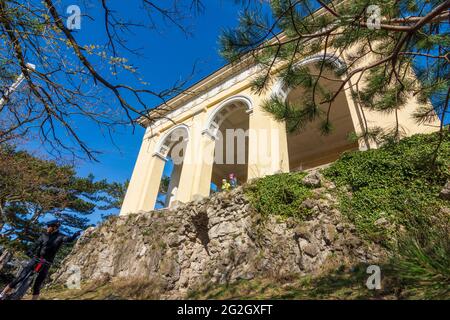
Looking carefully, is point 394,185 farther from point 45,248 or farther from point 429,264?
point 45,248

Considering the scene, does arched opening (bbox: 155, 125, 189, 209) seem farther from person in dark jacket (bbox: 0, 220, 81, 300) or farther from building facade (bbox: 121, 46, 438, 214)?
person in dark jacket (bbox: 0, 220, 81, 300)

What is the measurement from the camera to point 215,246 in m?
5.42

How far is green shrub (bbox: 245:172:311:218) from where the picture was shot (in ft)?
15.3

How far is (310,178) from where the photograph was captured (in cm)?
479

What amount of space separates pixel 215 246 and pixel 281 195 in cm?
199

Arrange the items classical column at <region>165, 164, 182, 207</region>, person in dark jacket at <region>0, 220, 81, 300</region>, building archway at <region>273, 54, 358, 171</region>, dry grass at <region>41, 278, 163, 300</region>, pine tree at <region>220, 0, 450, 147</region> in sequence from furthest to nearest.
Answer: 1. classical column at <region>165, 164, 182, 207</region>
2. building archway at <region>273, 54, 358, 171</region>
3. dry grass at <region>41, 278, 163, 300</region>
4. person in dark jacket at <region>0, 220, 81, 300</region>
5. pine tree at <region>220, 0, 450, 147</region>

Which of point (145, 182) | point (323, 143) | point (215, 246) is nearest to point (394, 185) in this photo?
point (215, 246)

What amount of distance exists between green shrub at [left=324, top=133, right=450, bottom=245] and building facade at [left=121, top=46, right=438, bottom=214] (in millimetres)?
2494

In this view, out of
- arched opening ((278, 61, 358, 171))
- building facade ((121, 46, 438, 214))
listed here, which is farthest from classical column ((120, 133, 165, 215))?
arched opening ((278, 61, 358, 171))

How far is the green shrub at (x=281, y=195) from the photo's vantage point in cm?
466

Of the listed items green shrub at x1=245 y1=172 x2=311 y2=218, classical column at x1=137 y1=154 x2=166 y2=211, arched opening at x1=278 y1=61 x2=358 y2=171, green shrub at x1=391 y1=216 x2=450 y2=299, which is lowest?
green shrub at x1=391 y1=216 x2=450 y2=299

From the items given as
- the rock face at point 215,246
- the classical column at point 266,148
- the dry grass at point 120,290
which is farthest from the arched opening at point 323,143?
the dry grass at point 120,290
